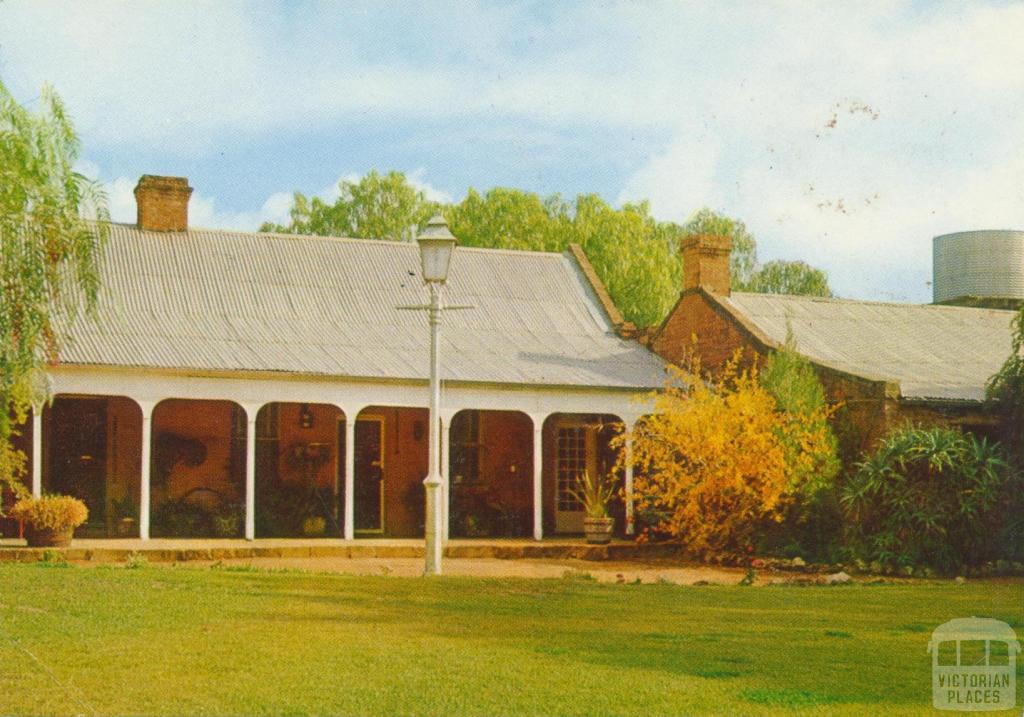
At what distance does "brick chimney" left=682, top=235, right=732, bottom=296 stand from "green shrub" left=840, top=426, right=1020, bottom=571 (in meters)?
6.81

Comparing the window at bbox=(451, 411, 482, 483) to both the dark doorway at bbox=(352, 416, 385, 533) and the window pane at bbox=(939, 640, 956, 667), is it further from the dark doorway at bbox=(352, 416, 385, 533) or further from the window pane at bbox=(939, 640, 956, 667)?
the window pane at bbox=(939, 640, 956, 667)

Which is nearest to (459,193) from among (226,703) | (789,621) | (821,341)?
(821,341)

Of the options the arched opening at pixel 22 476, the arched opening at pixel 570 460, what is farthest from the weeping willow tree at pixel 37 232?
the arched opening at pixel 570 460

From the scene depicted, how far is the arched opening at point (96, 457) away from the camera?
2127cm

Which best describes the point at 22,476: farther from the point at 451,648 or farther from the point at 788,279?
the point at 788,279

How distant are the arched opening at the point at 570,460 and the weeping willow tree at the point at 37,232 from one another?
47.5 feet

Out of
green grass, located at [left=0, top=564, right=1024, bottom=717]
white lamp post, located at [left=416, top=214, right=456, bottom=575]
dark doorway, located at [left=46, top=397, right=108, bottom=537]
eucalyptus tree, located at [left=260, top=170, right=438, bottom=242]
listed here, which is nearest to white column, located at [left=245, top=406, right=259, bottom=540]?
dark doorway, located at [left=46, top=397, right=108, bottom=537]

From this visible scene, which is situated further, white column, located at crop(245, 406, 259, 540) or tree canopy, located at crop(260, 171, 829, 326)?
tree canopy, located at crop(260, 171, 829, 326)

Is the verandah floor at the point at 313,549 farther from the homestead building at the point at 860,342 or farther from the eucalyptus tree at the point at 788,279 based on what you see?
the eucalyptus tree at the point at 788,279

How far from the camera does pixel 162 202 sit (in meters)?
24.8

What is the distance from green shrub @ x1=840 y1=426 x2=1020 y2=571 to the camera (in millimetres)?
17969

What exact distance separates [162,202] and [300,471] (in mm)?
5816

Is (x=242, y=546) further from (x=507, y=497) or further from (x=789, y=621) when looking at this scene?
(x=789, y=621)

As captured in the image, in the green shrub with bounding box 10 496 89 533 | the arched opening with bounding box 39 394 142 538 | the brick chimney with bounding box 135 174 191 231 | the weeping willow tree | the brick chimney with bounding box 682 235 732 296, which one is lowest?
the green shrub with bounding box 10 496 89 533
